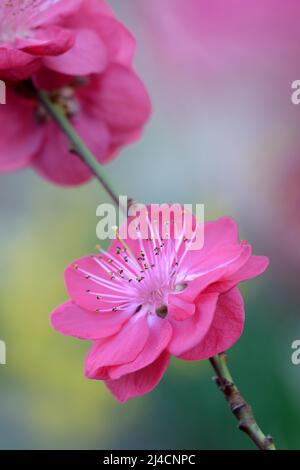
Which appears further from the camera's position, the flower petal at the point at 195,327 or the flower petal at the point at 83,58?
the flower petal at the point at 83,58

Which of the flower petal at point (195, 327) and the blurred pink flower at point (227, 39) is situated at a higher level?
the blurred pink flower at point (227, 39)

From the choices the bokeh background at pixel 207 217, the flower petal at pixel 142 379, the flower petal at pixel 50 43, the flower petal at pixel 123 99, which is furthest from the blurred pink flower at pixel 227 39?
the flower petal at pixel 142 379

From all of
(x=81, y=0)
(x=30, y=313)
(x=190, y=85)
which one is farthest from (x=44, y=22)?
(x=190, y=85)

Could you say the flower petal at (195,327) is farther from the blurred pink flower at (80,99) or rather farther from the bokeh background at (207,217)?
the bokeh background at (207,217)

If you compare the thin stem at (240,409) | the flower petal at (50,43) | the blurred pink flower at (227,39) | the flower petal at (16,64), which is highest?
the blurred pink flower at (227,39)

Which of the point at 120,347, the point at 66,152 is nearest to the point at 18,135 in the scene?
the point at 66,152

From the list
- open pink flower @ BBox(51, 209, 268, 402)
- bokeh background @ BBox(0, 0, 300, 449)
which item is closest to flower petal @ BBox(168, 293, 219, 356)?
open pink flower @ BBox(51, 209, 268, 402)
